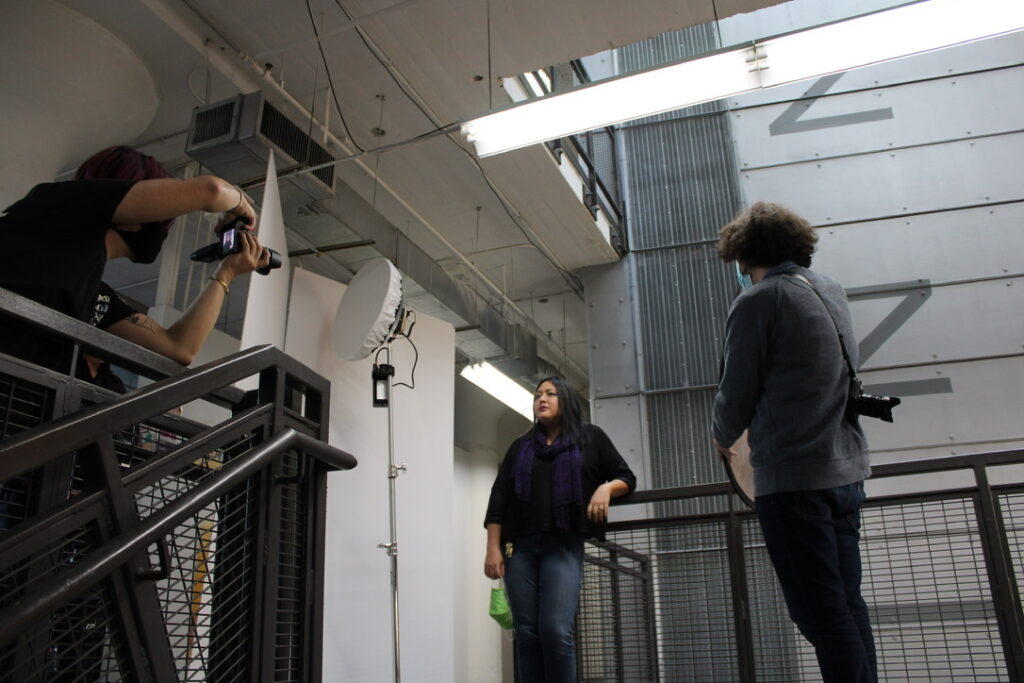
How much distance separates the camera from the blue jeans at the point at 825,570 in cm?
156

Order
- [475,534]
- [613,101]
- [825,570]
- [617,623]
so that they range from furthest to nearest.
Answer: [475,534] → [613,101] → [617,623] → [825,570]

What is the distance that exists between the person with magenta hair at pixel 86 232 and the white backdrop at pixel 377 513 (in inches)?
109

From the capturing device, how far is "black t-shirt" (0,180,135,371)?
1341 millimetres

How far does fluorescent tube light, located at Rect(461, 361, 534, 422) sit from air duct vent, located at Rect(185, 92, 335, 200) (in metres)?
3.10

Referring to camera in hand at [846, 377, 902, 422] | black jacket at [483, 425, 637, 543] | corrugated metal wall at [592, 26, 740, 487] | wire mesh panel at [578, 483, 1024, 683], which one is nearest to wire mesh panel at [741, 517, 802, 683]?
wire mesh panel at [578, 483, 1024, 683]

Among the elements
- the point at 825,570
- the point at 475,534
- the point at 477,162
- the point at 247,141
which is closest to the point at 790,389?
the point at 825,570

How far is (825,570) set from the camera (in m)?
1.58

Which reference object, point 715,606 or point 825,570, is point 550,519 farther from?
point 825,570

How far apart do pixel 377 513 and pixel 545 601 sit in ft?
6.93

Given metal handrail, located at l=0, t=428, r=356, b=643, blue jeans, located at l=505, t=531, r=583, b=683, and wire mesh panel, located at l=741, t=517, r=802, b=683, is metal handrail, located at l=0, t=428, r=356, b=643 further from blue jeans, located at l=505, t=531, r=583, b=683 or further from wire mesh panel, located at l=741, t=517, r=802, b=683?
wire mesh panel, located at l=741, t=517, r=802, b=683

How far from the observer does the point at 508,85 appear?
476cm

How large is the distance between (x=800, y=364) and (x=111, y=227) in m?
1.39

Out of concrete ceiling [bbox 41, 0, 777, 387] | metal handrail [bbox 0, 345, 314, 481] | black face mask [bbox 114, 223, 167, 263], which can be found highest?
concrete ceiling [bbox 41, 0, 777, 387]

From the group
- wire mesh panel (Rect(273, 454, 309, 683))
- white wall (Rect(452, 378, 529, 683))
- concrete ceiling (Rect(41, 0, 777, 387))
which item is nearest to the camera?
wire mesh panel (Rect(273, 454, 309, 683))
